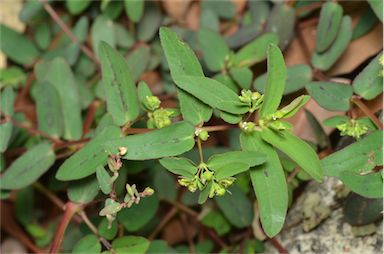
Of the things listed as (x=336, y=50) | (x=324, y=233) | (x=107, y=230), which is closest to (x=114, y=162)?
(x=107, y=230)

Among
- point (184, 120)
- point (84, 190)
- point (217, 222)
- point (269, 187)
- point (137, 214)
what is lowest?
point (217, 222)

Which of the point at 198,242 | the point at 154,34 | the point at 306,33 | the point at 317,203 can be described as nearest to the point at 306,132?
the point at 317,203

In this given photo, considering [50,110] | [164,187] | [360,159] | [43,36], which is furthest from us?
[43,36]

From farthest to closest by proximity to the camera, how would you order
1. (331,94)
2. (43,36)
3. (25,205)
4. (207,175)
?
(43,36), (25,205), (331,94), (207,175)

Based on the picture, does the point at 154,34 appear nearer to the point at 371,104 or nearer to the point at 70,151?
the point at 70,151

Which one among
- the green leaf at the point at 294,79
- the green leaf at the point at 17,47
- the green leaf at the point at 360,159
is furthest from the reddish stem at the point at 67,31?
the green leaf at the point at 360,159

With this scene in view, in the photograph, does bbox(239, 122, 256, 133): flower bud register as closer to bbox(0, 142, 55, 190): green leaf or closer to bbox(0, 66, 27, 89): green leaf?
bbox(0, 142, 55, 190): green leaf

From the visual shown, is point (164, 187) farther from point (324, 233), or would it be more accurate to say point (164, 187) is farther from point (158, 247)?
point (324, 233)
